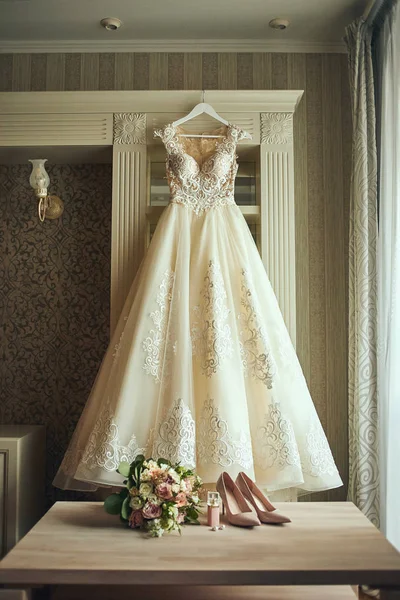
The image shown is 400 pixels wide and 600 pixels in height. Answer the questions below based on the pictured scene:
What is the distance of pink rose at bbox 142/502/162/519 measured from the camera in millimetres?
2002

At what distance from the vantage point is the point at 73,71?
3.37 metres

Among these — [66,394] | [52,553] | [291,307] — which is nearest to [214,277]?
[291,307]

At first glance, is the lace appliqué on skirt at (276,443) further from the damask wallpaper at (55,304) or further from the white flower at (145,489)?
the damask wallpaper at (55,304)

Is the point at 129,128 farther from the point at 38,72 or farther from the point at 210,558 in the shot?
the point at 210,558

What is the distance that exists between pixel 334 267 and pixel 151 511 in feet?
5.74

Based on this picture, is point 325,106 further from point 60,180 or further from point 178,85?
point 60,180

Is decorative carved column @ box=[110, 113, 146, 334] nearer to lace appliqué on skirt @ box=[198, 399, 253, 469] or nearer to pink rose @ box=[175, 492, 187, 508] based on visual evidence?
lace appliqué on skirt @ box=[198, 399, 253, 469]

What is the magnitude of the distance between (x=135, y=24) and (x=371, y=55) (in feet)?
3.89

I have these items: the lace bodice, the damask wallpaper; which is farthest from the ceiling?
the damask wallpaper

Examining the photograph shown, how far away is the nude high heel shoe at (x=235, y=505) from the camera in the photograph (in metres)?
2.07

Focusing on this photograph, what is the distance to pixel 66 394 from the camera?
331 centimetres

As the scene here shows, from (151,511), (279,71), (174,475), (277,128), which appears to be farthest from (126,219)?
(151,511)

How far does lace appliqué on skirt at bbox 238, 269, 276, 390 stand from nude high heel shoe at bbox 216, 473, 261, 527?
1.69 ft

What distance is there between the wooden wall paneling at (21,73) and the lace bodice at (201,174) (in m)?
0.90
